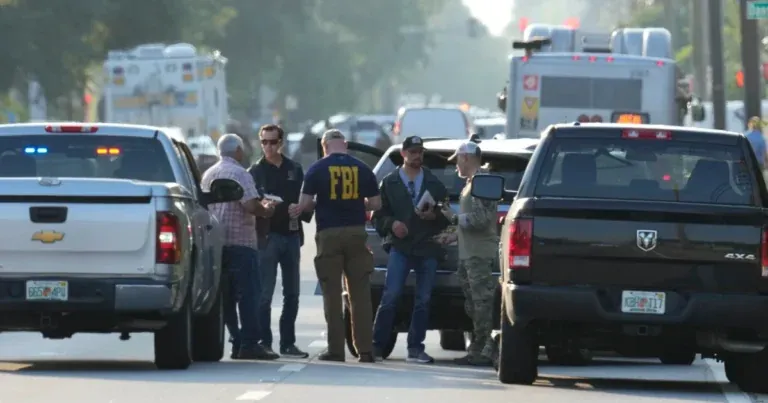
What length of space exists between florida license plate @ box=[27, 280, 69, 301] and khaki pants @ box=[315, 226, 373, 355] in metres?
2.67

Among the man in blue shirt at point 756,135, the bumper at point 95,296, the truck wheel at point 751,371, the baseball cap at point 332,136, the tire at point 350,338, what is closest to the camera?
the truck wheel at point 751,371

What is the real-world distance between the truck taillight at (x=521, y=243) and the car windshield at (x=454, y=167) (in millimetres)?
3119

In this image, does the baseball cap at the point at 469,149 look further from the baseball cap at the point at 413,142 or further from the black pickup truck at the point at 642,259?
the black pickup truck at the point at 642,259

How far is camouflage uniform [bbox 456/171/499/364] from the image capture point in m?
15.6

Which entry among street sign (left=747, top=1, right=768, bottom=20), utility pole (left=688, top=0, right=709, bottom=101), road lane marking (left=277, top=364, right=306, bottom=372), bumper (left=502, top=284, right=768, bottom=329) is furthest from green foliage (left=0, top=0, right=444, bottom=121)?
bumper (left=502, top=284, right=768, bottom=329)

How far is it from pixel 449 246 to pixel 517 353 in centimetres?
291

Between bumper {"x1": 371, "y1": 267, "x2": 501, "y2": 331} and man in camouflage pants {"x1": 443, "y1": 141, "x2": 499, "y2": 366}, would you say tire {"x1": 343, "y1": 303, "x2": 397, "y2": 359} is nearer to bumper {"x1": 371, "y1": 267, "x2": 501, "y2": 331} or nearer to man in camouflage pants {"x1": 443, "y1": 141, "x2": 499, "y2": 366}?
bumper {"x1": 371, "y1": 267, "x2": 501, "y2": 331}

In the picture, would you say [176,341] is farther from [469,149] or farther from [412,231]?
[469,149]

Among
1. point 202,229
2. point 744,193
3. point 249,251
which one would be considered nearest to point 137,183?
point 202,229

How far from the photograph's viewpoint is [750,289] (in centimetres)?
1284

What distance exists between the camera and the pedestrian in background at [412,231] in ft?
52.7

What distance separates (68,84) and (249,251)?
47058mm

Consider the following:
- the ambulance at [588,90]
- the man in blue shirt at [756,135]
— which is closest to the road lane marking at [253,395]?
the ambulance at [588,90]

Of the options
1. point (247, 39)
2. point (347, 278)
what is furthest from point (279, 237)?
point (247, 39)
